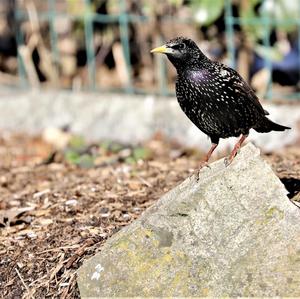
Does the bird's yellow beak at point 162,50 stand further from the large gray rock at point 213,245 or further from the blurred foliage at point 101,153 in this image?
the blurred foliage at point 101,153

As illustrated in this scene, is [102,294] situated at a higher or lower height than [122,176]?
higher

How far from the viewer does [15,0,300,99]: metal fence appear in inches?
316

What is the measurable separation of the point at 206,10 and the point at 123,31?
936 mm

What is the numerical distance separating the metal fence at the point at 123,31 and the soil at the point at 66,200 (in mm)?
820

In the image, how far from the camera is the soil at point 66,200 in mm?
5023

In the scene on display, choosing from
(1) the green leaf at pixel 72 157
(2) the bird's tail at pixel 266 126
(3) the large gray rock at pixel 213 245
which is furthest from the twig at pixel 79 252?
(1) the green leaf at pixel 72 157

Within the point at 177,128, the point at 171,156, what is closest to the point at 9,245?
the point at 171,156

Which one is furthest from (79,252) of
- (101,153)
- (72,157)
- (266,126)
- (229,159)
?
(101,153)

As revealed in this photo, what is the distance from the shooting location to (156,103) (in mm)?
8352

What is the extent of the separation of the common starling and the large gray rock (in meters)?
0.70

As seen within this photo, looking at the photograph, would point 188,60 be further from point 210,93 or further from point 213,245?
point 213,245

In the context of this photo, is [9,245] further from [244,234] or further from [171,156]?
[171,156]

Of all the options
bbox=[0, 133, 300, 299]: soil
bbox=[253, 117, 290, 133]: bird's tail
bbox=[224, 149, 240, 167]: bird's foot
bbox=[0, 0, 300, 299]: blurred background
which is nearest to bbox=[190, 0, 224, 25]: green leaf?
bbox=[0, 0, 300, 299]: blurred background

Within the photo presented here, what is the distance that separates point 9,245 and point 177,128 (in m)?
3.07
